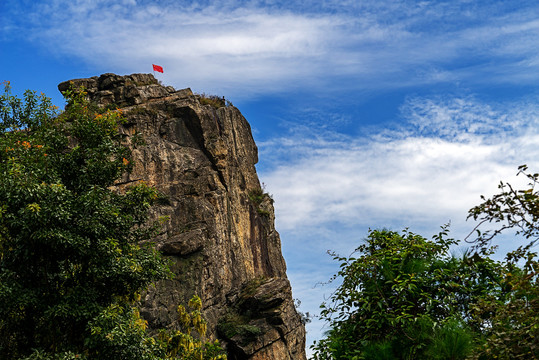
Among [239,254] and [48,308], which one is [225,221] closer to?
[239,254]

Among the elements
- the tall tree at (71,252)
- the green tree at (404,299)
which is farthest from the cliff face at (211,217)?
the green tree at (404,299)

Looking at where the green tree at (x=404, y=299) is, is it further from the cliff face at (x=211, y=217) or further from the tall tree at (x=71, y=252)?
the cliff face at (x=211, y=217)

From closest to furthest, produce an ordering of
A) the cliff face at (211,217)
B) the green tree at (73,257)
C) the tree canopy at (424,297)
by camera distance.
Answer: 1. the tree canopy at (424,297)
2. the green tree at (73,257)
3. the cliff face at (211,217)

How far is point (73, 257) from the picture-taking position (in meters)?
16.9

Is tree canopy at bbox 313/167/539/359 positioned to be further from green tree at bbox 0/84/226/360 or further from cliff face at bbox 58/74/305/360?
cliff face at bbox 58/74/305/360

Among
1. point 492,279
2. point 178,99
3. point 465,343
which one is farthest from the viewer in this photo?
point 178,99

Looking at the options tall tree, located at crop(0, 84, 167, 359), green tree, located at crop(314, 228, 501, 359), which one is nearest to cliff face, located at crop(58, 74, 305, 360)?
tall tree, located at crop(0, 84, 167, 359)

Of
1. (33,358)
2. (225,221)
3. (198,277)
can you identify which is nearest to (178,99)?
(225,221)

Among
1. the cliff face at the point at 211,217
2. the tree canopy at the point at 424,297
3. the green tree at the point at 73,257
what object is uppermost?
the cliff face at the point at 211,217

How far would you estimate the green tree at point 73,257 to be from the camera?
16062 millimetres

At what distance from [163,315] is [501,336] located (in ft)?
76.9

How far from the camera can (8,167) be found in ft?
57.6

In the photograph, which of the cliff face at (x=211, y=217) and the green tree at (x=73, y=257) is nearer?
the green tree at (x=73, y=257)

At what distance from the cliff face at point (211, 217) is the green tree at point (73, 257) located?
12.0 m
